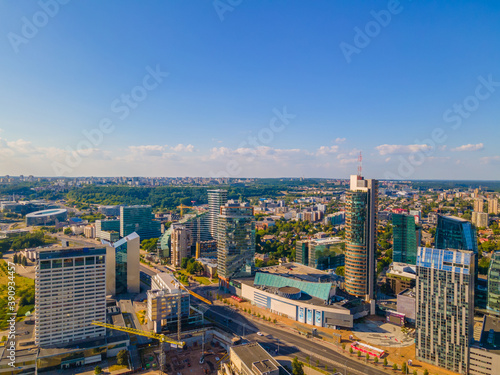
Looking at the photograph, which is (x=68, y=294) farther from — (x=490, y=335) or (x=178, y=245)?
(x=490, y=335)

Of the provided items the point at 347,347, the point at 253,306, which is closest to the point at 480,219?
the point at 253,306

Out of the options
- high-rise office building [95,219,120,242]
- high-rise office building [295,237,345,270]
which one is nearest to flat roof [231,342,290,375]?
high-rise office building [295,237,345,270]

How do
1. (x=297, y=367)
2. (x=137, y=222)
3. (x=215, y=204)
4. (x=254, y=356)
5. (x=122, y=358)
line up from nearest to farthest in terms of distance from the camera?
(x=254, y=356) < (x=297, y=367) < (x=122, y=358) < (x=215, y=204) < (x=137, y=222)

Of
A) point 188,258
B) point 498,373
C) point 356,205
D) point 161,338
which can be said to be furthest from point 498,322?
point 188,258

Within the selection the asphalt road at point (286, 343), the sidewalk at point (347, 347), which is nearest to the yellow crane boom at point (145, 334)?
the asphalt road at point (286, 343)

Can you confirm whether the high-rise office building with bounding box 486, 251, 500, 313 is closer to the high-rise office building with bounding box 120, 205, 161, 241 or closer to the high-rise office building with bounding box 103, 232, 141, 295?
the high-rise office building with bounding box 103, 232, 141, 295

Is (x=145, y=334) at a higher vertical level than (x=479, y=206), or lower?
lower
